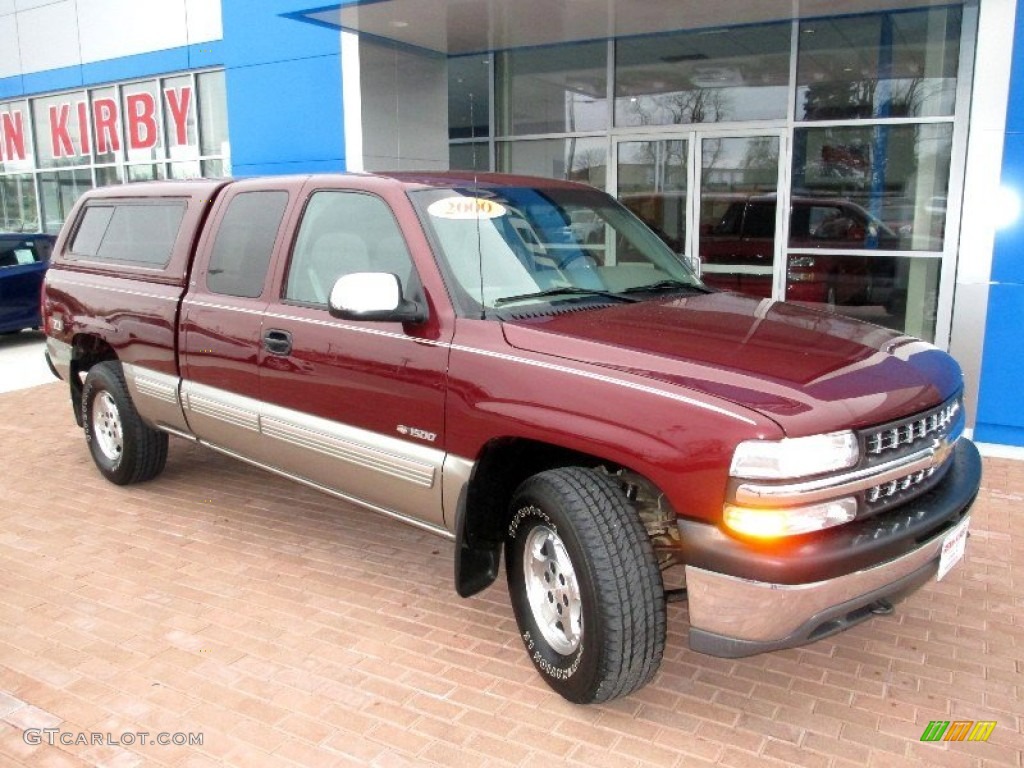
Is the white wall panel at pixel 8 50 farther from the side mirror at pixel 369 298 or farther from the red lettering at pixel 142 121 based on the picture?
the side mirror at pixel 369 298

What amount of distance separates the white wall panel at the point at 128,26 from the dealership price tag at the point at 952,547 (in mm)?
12984

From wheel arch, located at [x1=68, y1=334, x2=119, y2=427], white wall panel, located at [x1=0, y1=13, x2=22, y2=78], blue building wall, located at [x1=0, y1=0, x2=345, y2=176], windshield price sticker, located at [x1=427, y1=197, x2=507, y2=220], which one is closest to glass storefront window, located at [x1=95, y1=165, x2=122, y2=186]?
white wall panel, located at [x1=0, y1=13, x2=22, y2=78]

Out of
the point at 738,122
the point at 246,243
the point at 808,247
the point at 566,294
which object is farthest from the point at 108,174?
the point at 566,294

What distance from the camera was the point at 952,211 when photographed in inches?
323

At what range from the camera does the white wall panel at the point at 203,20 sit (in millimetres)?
12320

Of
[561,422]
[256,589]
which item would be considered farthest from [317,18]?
[561,422]

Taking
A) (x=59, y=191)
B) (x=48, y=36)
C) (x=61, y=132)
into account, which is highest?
(x=48, y=36)

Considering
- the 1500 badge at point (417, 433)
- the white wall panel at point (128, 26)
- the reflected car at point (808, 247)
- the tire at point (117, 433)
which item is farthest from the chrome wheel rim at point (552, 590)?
the white wall panel at point (128, 26)

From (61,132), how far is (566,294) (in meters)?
15.2

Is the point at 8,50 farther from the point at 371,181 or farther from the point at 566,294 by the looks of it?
the point at 566,294

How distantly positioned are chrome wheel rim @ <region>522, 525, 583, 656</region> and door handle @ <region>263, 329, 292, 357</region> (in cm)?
167

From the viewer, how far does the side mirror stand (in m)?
3.40

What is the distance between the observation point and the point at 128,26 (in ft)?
44.7

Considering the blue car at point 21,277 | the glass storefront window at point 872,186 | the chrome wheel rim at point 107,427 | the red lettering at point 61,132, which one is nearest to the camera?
the chrome wheel rim at point 107,427
